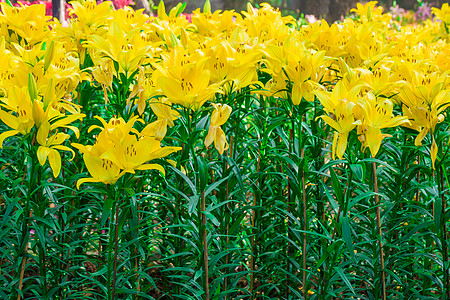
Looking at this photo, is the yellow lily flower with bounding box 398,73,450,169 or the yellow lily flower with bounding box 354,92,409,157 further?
the yellow lily flower with bounding box 398,73,450,169

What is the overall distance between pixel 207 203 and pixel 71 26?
1.18 metres

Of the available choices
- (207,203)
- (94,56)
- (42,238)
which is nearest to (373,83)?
(207,203)

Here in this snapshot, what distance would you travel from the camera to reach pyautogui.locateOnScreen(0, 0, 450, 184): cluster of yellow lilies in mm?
1673

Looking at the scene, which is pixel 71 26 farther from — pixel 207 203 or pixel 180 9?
pixel 207 203

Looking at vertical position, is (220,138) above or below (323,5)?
below

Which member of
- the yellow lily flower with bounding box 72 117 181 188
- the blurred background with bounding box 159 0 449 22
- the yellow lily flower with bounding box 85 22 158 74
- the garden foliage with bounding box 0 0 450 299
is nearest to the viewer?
the yellow lily flower with bounding box 72 117 181 188

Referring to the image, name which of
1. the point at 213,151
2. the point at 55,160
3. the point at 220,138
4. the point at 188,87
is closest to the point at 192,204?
the point at 220,138

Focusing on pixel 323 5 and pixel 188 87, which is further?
pixel 323 5

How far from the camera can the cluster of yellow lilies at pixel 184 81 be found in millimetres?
1673

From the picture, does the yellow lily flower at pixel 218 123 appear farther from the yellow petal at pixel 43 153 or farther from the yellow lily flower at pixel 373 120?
the yellow petal at pixel 43 153

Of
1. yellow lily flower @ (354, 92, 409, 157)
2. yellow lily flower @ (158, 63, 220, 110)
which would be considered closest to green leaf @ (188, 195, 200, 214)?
yellow lily flower @ (158, 63, 220, 110)

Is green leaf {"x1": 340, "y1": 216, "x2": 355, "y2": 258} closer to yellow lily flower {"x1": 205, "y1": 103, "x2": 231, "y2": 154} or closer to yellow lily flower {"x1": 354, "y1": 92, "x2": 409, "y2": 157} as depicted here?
yellow lily flower {"x1": 354, "y1": 92, "x2": 409, "y2": 157}

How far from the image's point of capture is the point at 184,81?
1.71 m

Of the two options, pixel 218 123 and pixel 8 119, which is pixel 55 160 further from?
pixel 218 123
